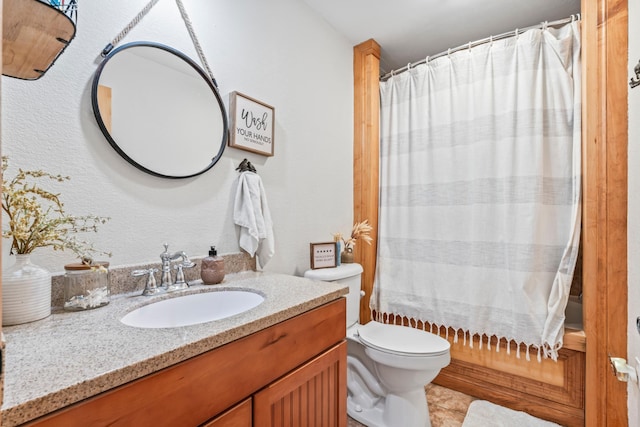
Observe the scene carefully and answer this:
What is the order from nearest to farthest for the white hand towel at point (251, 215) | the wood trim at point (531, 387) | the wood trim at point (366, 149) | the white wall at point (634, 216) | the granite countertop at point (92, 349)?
the granite countertop at point (92, 349) → the white wall at point (634, 216) → the white hand towel at point (251, 215) → the wood trim at point (531, 387) → the wood trim at point (366, 149)

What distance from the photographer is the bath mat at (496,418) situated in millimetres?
1603

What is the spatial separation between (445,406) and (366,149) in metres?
1.70

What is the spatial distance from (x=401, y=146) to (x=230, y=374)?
6.02ft

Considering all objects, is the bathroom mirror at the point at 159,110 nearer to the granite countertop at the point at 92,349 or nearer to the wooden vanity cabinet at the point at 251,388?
the granite countertop at the point at 92,349

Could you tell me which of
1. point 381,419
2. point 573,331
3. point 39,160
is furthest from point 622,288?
point 39,160

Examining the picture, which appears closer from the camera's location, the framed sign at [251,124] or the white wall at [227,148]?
the white wall at [227,148]

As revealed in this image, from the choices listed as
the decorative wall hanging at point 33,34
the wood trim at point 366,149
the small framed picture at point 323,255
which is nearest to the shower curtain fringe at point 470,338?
the wood trim at point 366,149

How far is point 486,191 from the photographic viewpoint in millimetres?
1791

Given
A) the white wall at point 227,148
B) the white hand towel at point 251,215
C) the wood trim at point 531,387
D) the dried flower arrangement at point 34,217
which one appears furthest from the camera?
the wood trim at point 531,387

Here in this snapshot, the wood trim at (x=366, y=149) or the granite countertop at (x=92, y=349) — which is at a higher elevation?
the wood trim at (x=366, y=149)

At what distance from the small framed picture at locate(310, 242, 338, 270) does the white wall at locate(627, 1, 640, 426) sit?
4.22ft

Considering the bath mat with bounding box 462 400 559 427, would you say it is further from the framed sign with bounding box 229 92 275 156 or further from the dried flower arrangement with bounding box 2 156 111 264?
the dried flower arrangement with bounding box 2 156 111 264

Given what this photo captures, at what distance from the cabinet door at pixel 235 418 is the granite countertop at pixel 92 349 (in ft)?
0.55

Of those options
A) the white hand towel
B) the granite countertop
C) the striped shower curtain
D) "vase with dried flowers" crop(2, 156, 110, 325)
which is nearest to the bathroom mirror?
the white hand towel
